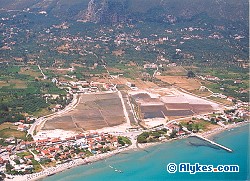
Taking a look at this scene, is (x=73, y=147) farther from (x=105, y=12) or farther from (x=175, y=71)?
(x=105, y=12)

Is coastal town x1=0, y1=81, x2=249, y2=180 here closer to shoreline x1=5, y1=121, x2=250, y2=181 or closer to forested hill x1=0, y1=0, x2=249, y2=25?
shoreline x1=5, y1=121, x2=250, y2=181

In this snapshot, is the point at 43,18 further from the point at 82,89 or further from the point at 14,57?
the point at 82,89

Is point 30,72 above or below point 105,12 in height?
→ below

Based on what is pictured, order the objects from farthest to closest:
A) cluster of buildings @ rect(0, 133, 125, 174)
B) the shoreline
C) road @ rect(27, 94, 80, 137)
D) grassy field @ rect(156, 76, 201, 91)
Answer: grassy field @ rect(156, 76, 201, 91)
road @ rect(27, 94, 80, 137)
cluster of buildings @ rect(0, 133, 125, 174)
the shoreline

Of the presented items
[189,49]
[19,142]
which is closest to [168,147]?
[19,142]

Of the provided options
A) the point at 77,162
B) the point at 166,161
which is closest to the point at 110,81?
the point at 166,161
